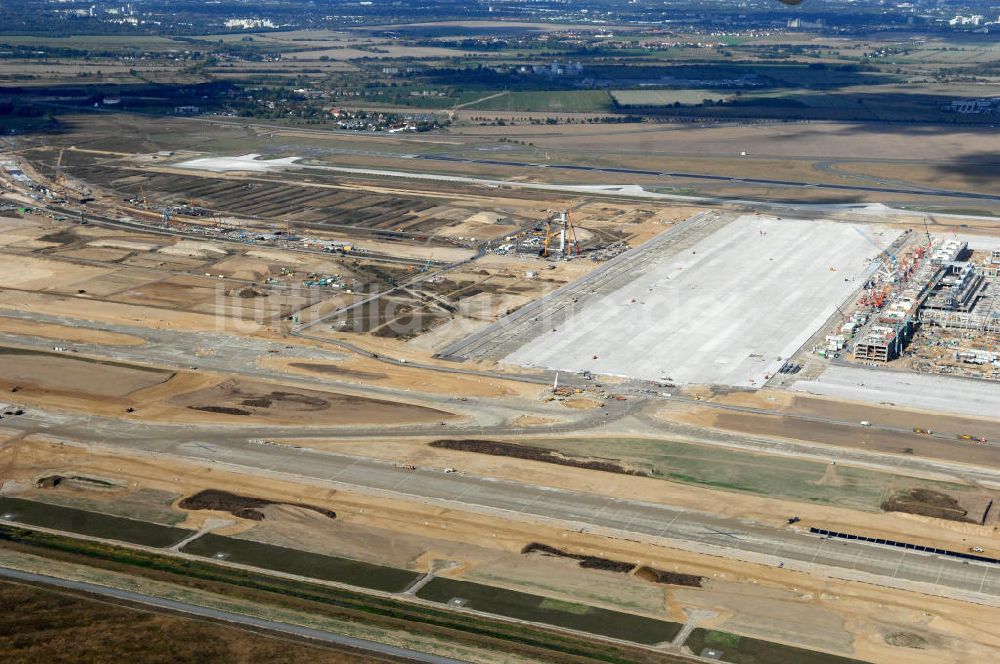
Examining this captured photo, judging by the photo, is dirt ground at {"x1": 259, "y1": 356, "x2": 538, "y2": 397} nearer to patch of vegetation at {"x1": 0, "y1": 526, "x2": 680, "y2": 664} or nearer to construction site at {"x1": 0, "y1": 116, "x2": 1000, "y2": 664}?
construction site at {"x1": 0, "y1": 116, "x2": 1000, "y2": 664}

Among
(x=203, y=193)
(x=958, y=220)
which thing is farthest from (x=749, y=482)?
(x=203, y=193)

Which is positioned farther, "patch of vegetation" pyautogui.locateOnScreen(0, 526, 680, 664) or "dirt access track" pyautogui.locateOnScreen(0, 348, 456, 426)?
"dirt access track" pyautogui.locateOnScreen(0, 348, 456, 426)

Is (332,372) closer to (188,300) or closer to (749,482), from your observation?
(188,300)

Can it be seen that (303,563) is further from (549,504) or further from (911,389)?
(911,389)

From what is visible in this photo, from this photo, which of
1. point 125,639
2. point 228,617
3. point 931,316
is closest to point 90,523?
point 125,639

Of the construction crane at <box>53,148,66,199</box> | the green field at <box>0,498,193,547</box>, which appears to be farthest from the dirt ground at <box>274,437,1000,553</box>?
the construction crane at <box>53,148,66,199</box>

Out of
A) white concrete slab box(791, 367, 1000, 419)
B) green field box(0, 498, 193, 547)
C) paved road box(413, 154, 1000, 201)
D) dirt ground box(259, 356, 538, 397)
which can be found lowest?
green field box(0, 498, 193, 547)

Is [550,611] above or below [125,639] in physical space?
above

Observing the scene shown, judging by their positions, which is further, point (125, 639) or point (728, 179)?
point (728, 179)
